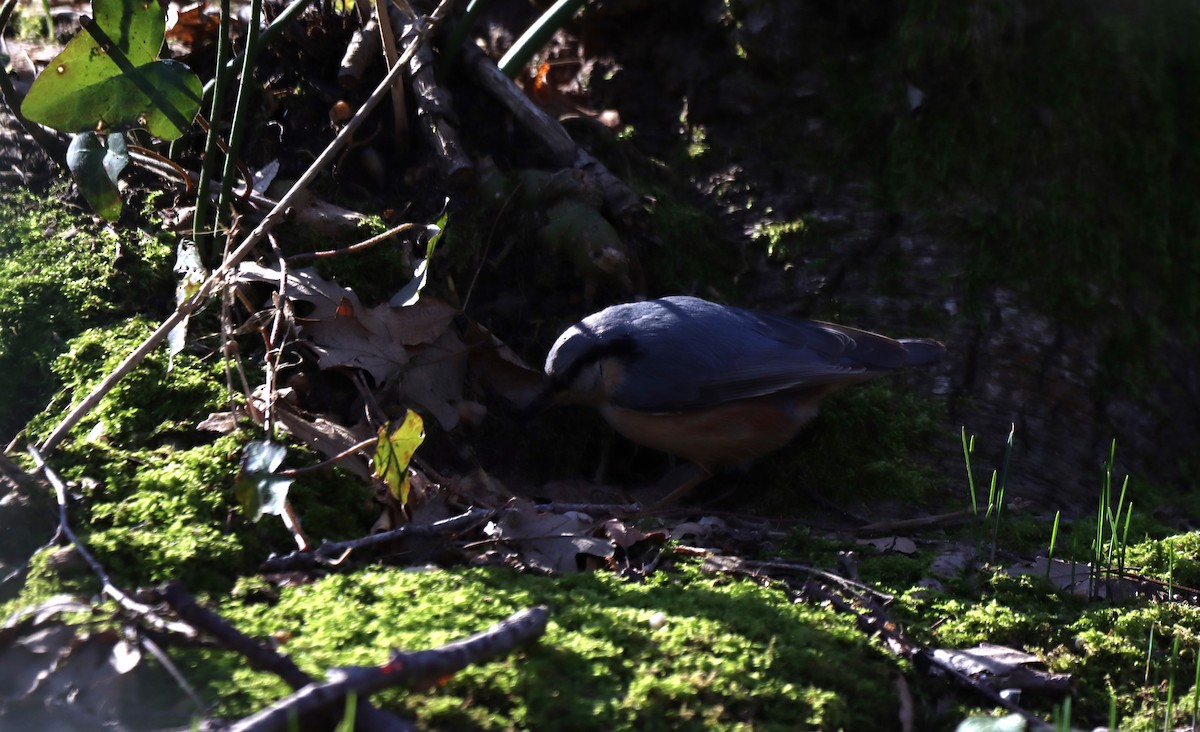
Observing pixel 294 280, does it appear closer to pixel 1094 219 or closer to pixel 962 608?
pixel 962 608

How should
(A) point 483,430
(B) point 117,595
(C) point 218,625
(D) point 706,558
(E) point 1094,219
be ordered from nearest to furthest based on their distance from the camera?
1. (C) point 218,625
2. (B) point 117,595
3. (D) point 706,558
4. (A) point 483,430
5. (E) point 1094,219

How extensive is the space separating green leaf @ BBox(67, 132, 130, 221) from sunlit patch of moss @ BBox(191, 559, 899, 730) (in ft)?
4.14

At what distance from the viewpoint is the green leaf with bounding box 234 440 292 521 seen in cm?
198

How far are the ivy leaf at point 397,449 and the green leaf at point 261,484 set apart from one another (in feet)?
0.68

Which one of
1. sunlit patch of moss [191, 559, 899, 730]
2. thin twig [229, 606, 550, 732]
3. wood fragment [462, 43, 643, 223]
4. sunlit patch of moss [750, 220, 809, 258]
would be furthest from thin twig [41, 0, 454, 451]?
sunlit patch of moss [750, 220, 809, 258]

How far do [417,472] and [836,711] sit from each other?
1220 millimetres

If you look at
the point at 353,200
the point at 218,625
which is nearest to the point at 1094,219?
the point at 353,200

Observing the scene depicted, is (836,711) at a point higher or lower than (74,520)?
lower

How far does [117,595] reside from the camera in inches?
67.7

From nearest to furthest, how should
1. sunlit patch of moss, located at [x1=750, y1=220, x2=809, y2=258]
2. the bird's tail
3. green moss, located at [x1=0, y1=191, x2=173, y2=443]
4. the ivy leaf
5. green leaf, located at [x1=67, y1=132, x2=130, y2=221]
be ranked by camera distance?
the ivy leaf < green leaf, located at [x1=67, y1=132, x2=130, y2=221] < green moss, located at [x1=0, y1=191, x2=173, y2=443] < the bird's tail < sunlit patch of moss, located at [x1=750, y1=220, x2=809, y2=258]

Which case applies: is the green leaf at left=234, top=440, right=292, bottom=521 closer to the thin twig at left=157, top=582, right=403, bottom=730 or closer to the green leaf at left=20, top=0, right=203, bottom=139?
the thin twig at left=157, top=582, right=403, bottom=730

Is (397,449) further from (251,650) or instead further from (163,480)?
(251,650)

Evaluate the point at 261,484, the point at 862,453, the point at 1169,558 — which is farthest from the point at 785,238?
the point at 261,484

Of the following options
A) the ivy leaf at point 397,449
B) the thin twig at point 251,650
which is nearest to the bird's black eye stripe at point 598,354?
the ivy leaf at point 397,449
